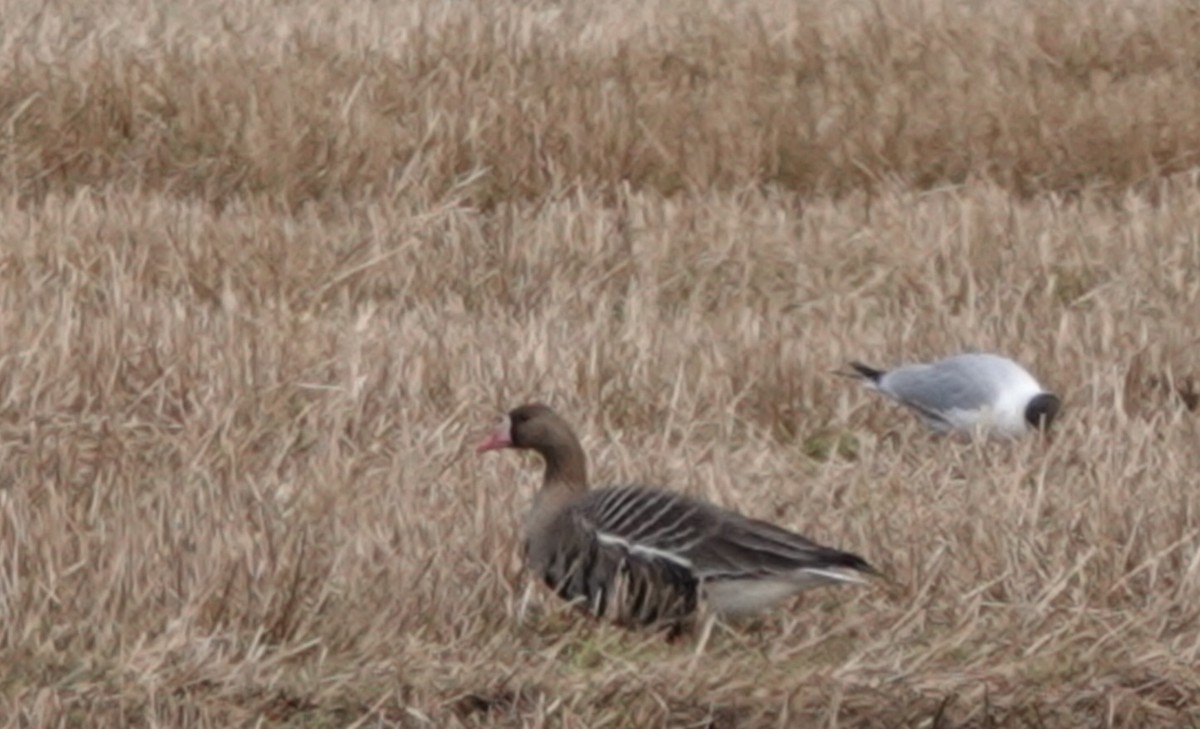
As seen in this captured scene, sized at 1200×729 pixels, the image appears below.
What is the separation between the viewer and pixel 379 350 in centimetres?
800

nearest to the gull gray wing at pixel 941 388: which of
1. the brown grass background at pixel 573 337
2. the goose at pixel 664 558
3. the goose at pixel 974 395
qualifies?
the goose at pixel 974 395

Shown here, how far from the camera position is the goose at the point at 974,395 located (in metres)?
7.40

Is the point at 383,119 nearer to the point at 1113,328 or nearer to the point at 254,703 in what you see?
the point at 1113,328

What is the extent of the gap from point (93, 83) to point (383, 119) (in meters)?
1.12

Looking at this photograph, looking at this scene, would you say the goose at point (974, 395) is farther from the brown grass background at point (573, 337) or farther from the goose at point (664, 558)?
the goose at point (664, 558)

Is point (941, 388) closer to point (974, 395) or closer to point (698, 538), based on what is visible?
point (974, 395)

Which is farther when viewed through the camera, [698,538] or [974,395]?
[974,395]

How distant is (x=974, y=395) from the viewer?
24.4ft

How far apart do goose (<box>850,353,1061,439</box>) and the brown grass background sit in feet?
0.41

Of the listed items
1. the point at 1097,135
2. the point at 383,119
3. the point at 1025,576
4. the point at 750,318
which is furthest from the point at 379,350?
the point at 1097,135

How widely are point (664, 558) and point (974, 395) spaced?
1.76 meters

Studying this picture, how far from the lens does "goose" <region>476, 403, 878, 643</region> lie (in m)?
5.74

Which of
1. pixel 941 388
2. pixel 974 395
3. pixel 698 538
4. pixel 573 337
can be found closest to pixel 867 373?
pixel 941 388

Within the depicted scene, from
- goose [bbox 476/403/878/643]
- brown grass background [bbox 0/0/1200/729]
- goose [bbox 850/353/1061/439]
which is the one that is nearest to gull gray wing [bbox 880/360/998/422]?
goose [bbox 850/353/1061/439]
